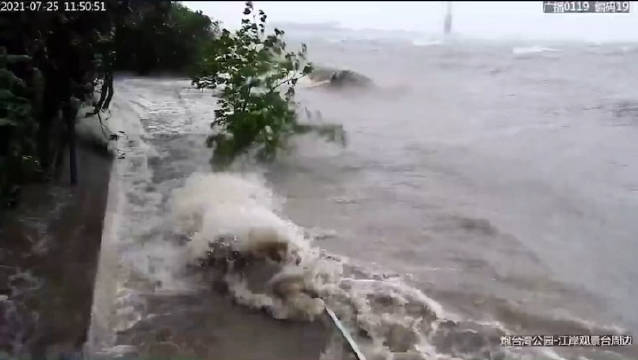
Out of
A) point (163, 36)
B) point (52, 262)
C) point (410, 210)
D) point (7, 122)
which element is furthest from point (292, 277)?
point (163, 36)

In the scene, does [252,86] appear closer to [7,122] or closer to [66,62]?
[66,62]

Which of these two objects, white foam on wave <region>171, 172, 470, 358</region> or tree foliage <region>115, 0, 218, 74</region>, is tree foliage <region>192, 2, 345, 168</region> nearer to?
tree foliage <region>115, 0, 218, 74</region>

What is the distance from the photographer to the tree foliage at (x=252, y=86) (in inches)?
173

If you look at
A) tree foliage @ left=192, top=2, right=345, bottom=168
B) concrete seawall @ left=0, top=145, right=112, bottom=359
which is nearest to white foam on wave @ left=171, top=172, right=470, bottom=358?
tree foliage @ left=192, top=2, right=345, bottom=168

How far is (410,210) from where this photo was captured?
4.34 metres

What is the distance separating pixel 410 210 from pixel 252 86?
1386 mm

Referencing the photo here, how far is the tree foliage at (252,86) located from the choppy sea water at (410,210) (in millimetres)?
132

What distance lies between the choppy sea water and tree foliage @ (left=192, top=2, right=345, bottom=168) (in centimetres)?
13

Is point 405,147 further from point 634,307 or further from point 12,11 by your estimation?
point 12,11

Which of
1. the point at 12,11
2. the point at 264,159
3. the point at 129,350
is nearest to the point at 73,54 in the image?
the point at 12,11

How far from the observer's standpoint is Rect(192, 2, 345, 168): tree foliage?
14.4ft

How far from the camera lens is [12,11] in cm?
398

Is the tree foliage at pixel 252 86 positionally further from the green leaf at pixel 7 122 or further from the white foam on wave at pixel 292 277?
the green leaf at pixel 7 122

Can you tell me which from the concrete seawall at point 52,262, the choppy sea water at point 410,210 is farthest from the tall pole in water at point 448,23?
the concrete seawall at point 52,262
